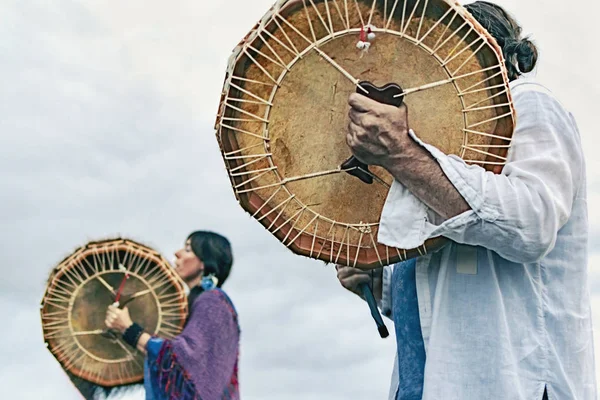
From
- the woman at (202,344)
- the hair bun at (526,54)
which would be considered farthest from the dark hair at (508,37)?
the woman at (202,344)

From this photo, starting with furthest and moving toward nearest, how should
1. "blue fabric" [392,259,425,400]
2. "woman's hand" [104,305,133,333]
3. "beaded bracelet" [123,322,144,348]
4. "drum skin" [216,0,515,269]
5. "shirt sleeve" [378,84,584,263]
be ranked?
"woman's hand" [104,305,133,333], "beaded bracelet" [123,322,144,348], "blue fabric" [392,259,425,400], "drum skin" [216,0,515,269], "shirt sleeve" [378,84,584,263]

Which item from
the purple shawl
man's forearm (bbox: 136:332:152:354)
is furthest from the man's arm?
man's forearm (bbox: 136:332:152:354)

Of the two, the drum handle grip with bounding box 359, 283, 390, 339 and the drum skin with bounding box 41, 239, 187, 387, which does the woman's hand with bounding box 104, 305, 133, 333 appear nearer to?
the drum skin with bounding box 41, 239, 187, 387

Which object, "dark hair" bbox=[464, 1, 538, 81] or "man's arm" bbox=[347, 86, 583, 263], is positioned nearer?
"man's arm" bbox=[347, 86, 583, 263]

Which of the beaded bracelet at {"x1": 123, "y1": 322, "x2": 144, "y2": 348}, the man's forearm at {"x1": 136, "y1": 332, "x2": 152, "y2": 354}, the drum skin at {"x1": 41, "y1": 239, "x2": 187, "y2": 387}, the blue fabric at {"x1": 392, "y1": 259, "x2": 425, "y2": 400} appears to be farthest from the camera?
the drum skin at {"x1": 41, "y1": 239, "x2": 187, "y2": 387}

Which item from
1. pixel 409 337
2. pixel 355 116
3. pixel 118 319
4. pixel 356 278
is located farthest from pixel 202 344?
pixel 355 116

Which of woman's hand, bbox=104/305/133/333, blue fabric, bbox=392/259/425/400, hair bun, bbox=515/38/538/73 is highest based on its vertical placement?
woman's hand, bbox=104/305/133/333

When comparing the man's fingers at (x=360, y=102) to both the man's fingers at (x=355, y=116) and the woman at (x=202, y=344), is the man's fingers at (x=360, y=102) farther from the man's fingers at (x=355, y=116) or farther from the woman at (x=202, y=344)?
the woman at (x=202, y=344)

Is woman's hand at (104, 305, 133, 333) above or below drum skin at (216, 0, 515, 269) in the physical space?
above

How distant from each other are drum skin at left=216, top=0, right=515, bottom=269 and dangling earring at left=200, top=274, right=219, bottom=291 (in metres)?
3.27

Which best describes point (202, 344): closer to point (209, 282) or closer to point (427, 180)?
point (209, 282)

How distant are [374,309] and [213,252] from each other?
9.93ft

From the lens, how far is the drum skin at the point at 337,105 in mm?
2176

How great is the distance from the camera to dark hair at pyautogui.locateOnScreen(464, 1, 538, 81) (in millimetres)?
2500
